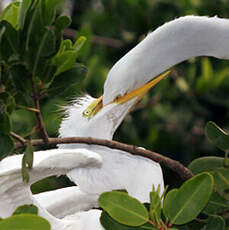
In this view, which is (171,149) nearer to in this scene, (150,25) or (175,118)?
(175,118)

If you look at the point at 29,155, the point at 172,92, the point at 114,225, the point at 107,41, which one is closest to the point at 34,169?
the point at 29,155

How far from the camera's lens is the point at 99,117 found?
1173 millimetres

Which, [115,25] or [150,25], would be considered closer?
[150,25]

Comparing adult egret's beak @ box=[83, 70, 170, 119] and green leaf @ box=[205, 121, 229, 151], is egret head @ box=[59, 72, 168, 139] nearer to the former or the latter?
adult egret's beak @ box=[83, 70, 170, 119]

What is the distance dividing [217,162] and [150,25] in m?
1.37

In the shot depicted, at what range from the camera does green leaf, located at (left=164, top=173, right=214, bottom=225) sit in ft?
2.64

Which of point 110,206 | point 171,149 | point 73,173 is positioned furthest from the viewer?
point 171,149

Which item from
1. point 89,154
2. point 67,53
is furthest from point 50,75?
point 89,154

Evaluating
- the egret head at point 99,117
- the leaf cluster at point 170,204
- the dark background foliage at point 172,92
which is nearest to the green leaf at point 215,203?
the leaf cluster at point 170,204

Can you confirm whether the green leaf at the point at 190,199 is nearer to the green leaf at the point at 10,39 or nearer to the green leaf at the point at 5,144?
the green leaf at the point at 5,144

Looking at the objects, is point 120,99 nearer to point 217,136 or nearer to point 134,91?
point 134,91

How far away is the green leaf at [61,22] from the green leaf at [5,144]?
9.3 inches

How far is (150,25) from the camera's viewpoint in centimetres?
231

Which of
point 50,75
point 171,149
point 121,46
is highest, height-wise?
point 50,75
